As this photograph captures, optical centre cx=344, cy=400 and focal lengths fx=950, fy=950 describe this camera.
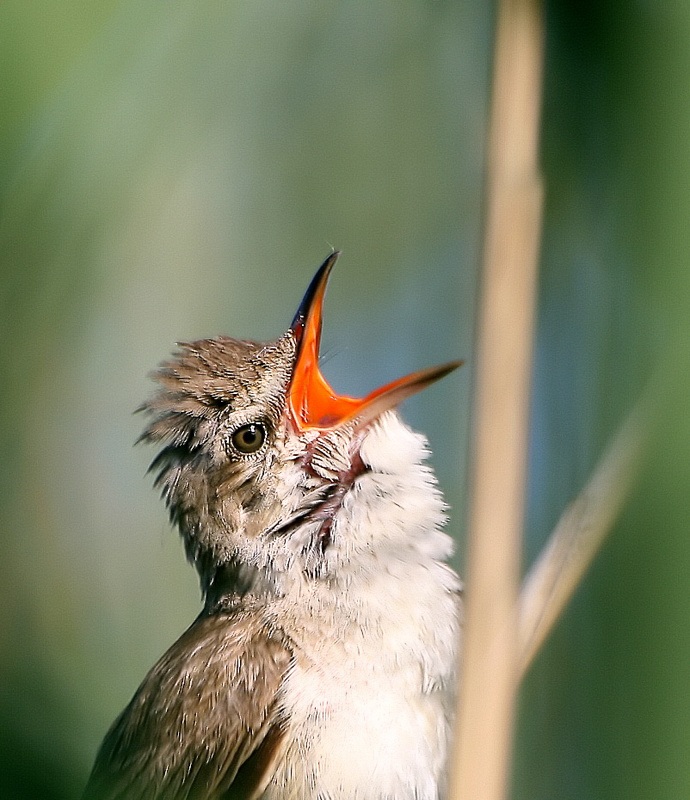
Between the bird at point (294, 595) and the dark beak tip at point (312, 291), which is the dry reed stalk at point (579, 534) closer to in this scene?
the bird at point (294, 595)

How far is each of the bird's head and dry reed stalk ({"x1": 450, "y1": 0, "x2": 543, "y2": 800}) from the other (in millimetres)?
418

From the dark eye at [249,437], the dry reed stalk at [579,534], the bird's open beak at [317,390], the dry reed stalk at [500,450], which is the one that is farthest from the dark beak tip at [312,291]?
the dry reed stalk at [579,534]

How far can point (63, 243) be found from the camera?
97cm

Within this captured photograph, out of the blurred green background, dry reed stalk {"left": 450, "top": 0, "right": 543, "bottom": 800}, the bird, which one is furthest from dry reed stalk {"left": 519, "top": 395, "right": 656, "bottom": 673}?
the bird

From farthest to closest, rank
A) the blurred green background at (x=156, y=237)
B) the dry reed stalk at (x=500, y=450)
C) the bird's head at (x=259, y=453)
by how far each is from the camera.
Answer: the bird's head at (x=259, y=453)
the blurred green background at (x=156, y=237)
the dry reed stalk at (x=500, y=450)

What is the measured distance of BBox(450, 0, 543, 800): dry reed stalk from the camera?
0.68 m

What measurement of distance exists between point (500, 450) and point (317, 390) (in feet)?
1.80

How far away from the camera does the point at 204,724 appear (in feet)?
3.65

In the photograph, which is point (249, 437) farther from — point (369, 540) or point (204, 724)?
point (204, 724)

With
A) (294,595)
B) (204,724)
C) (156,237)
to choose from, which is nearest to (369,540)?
(294,595)

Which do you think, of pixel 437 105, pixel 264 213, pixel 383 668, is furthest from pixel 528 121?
pixel 383 668

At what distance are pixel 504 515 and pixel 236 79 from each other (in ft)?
1.85

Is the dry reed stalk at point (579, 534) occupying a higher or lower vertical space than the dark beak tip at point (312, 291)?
lower

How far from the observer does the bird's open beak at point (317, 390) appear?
100 cm
